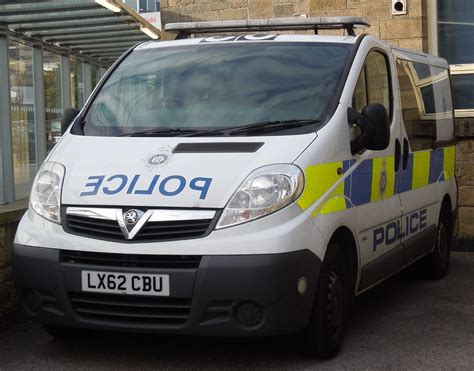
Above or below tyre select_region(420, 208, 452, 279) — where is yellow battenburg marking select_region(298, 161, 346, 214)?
above

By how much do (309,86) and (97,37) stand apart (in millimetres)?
10459

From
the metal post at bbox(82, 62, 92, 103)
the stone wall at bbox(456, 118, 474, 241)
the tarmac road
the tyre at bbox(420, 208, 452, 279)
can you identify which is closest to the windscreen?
the tarmac road

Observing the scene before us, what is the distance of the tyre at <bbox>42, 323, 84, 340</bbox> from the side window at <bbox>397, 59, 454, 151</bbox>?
267 centimetres

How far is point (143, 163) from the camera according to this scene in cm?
466

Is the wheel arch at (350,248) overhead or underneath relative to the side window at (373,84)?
underneath

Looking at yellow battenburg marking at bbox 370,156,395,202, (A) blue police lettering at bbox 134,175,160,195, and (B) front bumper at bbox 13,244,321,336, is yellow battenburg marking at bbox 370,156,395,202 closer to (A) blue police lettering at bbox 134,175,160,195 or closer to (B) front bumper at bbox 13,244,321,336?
(B) front bumper at bbox 13,244,321,336

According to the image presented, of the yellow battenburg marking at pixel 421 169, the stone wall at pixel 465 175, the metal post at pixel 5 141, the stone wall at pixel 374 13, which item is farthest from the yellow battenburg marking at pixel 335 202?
the metal post at pixel 5 141

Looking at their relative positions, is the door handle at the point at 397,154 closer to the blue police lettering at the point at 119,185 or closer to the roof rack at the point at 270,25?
the roof rack at the point at 270,25

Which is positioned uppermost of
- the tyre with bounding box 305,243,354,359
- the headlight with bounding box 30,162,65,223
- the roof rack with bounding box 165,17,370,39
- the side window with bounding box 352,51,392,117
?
the roof rack with bounding box 165,17,370,39

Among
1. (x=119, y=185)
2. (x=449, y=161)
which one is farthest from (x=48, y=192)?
(x=449, y=161)

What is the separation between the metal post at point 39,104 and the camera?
14.5 meters

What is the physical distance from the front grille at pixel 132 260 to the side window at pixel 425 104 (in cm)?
249

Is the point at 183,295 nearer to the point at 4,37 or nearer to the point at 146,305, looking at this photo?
the point at 146,305

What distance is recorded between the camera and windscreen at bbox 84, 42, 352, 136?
16.7 feet
